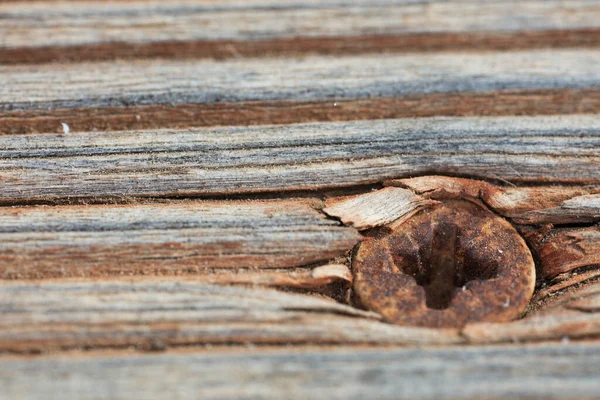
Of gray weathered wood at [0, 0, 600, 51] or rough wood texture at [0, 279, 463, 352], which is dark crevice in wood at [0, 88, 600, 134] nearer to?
gray weathered wood at [0, 0, 600, 51]

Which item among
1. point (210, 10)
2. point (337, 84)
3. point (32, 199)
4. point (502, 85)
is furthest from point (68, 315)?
point (502, 85)

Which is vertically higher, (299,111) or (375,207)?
(299,111)

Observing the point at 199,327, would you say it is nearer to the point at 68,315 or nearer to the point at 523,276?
the point at 68,315

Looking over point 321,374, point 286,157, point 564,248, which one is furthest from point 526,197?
point 321,374

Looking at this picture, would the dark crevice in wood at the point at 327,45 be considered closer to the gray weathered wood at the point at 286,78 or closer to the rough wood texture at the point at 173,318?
the gray weathered wood at the point at 286,78

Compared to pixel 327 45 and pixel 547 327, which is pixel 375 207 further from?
pixel 327 45
